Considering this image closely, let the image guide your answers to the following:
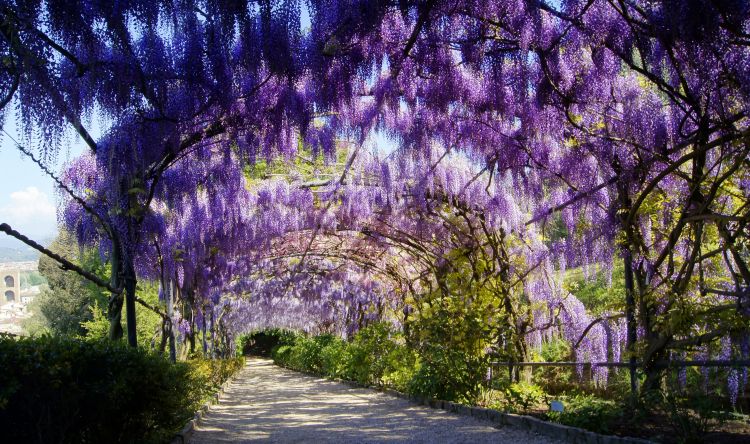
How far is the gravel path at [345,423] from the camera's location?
252 inches

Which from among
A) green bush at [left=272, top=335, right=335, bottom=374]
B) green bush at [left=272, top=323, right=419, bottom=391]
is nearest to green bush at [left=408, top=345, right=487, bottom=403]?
green bush at [left=272, top=323, right=419, bottom=391]

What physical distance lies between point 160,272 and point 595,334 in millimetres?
6090

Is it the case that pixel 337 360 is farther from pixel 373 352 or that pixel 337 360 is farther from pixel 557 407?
pixel 557 407

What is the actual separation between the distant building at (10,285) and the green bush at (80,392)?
115 m

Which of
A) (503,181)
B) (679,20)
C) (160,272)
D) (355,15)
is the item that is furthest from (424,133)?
(160,272)

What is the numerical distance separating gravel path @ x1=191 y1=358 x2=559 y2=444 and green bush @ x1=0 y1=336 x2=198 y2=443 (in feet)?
5.81

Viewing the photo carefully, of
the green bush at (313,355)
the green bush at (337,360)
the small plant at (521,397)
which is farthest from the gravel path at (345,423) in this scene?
the green bush at (313,355)

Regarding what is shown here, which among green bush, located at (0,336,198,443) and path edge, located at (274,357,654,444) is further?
path edge, located at (274,357,654,444)

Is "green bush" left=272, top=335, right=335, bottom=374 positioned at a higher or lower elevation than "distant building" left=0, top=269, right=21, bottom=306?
lower

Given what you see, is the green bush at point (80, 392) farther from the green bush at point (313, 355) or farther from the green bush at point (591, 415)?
the green bush at point (313, 355)

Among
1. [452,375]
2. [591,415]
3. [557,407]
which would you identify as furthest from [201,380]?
[591,415]

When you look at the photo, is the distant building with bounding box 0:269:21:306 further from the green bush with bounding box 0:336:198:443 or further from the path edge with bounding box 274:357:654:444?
the green bush with bounding box 0:336:198:443

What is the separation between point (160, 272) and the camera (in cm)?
1032

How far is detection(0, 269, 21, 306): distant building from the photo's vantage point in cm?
10883
